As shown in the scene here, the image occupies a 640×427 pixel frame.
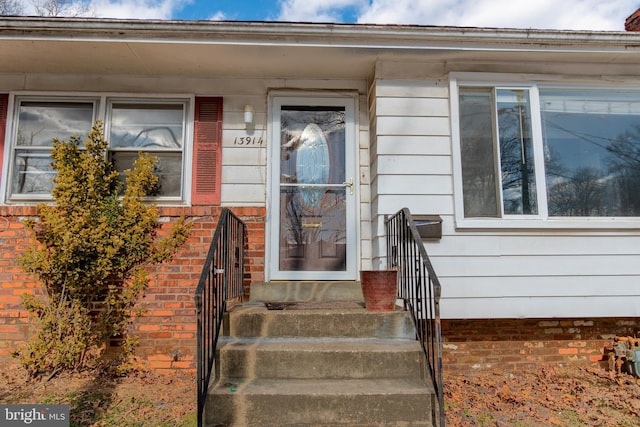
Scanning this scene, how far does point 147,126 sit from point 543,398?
434 cm

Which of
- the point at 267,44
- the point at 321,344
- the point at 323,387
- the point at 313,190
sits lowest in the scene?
the point at 323,387

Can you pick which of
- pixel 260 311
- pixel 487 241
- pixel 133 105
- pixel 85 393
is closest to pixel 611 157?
pixel 487 241

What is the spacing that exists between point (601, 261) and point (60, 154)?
5.03 meters

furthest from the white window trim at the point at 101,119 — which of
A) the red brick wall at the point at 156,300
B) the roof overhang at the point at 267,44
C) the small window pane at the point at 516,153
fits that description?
the small window pane at the point at 516,153

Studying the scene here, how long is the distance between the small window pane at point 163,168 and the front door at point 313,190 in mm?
962

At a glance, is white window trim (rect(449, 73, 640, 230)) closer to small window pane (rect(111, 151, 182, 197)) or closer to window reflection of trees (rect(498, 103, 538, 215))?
window reflection of trees (rect(498, 103, 538, 215))

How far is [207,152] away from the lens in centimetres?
427

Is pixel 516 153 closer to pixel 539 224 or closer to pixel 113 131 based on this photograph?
pixel 539 224

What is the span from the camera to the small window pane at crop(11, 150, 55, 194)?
4180 mm

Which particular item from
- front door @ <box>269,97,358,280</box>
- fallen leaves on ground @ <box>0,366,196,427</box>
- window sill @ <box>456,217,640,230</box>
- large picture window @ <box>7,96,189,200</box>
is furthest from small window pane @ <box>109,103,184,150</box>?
window sill @ <box>456,217,640,230</box>

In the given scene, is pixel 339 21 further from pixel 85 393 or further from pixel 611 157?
pixel 85 393

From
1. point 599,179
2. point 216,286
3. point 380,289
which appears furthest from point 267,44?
point 599,179

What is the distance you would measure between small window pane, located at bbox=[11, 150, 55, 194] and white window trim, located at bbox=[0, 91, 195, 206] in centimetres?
6

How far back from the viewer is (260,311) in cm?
322
